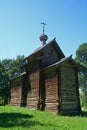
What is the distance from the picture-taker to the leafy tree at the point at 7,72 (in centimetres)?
5616

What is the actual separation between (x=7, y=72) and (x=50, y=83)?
117 ft

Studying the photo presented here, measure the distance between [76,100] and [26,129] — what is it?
1329cm

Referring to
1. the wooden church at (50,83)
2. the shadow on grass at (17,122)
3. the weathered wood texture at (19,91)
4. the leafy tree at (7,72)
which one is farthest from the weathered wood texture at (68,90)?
the leafy tree at (7,72)

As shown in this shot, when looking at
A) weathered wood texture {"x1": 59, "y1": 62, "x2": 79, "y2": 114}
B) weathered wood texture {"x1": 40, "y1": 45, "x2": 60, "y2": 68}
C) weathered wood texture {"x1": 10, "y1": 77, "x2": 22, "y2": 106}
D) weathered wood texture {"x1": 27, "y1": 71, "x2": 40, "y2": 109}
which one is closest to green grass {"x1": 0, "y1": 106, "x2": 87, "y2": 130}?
weathered wood texture {"x1": 59, "y1": 62, "x2": 79, "y2": 114}

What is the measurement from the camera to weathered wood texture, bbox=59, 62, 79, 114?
84.1 ft

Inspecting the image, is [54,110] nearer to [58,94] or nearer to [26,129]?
[58,94]

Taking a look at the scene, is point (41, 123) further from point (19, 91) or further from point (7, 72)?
point (7, 72)

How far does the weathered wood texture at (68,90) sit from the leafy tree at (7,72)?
30897 millimetres

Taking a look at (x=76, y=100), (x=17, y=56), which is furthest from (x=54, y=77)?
(x=17, y=56)

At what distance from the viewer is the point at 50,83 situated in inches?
1069

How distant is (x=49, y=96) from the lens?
88.2 feet

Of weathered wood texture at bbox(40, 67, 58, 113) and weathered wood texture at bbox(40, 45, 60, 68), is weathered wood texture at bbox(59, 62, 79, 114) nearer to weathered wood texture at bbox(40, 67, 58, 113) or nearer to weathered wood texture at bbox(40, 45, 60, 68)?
weathered wood texture at bbox(40, 67, 58, 113)

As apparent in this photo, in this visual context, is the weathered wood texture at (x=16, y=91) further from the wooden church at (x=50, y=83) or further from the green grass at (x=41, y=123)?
the green grass at (x=41, y=123)

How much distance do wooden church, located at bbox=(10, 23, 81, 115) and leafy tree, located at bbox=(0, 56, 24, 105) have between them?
2233cm
